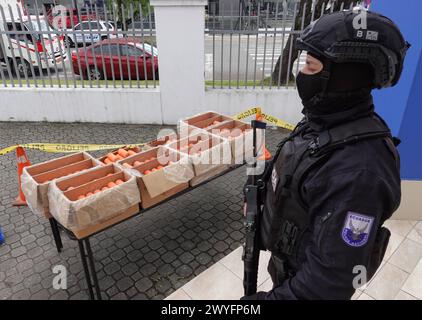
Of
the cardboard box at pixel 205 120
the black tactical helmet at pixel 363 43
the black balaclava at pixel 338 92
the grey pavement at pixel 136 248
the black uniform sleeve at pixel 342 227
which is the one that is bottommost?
the grey pavement at pixel 136 248

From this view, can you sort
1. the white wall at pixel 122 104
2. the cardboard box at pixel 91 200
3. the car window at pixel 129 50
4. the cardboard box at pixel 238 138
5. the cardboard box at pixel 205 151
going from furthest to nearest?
the white wall at pixel 122 104, the car window at pixel 129 50, the cardboard box at pixel 238 138, the cardboard box at pixel 205 151, the cardboard box at pixel 91 200

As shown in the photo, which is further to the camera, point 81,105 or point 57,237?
point 81,105

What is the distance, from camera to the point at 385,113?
365 cm

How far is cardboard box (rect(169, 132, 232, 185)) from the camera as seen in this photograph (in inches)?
130

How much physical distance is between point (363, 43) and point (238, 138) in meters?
2.44

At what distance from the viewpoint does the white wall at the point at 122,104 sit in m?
6.79

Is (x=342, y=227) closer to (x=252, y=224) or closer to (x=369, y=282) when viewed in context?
(x=252, y=224)

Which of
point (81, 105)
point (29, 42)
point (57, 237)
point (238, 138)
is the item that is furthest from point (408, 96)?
point (29, 42)

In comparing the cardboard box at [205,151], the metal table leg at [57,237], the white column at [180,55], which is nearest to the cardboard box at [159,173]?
the cardboard box at [205,151]

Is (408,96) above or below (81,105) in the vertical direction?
above

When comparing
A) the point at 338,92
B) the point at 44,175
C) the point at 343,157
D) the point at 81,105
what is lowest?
the point at 81,105

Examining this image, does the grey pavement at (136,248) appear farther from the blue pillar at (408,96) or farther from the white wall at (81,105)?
the white wall at (81,105)

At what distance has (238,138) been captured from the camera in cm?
368
